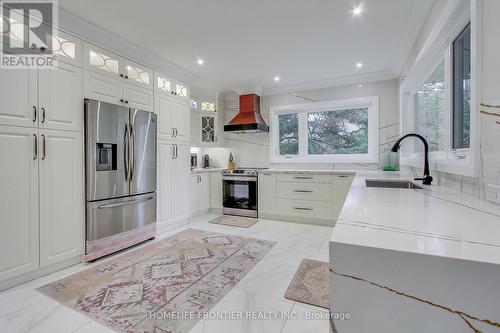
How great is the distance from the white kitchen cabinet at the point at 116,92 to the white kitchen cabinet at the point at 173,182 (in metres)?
0.57

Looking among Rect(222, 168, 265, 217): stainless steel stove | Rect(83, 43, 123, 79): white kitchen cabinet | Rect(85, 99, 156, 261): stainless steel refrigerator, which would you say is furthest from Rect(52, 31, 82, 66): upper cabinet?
Rect(222, 168, 265, 217): stainless steel stove

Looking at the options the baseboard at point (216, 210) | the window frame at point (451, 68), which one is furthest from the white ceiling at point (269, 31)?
the baseboard at point (216, 210)

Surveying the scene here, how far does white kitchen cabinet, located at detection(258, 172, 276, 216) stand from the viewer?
3.96 metres

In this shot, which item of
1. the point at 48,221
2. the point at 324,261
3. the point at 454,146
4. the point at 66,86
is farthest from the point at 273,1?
the point at 48,221

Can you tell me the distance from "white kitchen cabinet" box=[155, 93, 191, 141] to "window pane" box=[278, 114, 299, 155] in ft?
6.21

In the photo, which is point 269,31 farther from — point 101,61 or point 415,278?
point 415,278

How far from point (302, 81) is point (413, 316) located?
4003mm

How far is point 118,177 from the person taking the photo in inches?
101

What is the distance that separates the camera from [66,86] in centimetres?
220

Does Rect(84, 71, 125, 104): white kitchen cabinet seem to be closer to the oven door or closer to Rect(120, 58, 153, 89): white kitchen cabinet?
Rect(120, 58, 153, 89): white kitchen cabinet

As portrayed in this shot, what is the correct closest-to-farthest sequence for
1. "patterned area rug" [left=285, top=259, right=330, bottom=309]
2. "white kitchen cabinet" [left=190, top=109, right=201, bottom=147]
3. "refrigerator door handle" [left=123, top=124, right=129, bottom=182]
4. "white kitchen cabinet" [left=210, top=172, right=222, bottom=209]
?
"patterned area rug" [left=285, top=259, right=330, bottom=309], "refrigerator door handle" [left=123, top=124, right=129, bottom=182], "white kitchen cabinet" [left=190, top=109, right=201, bottom=147], "white kitchen cabinet" [left=210, top=172, right=222, bottom=209]

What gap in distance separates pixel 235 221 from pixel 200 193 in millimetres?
859

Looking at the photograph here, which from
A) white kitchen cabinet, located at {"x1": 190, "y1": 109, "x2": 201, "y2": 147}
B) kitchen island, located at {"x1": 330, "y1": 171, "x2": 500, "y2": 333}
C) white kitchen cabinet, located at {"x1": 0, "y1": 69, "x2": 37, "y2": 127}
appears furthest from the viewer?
white kitchen cabinet, located at {"x1": 190, "y1": 109, "x2": 201, "y2": 147}

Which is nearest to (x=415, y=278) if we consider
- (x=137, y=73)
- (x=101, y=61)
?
(x=101, y=61)
